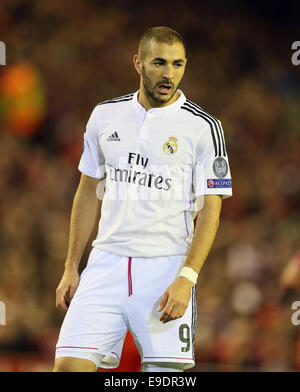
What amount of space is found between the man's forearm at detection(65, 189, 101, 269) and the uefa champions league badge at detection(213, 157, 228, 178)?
0.57m

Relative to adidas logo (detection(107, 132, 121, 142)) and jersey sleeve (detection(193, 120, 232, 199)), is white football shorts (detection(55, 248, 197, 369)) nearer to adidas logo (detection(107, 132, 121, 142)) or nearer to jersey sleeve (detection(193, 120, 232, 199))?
jersey sleeve (detection(193, 120, 232, 199))

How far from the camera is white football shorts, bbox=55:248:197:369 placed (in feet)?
8.86

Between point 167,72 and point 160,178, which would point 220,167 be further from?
point 167,72

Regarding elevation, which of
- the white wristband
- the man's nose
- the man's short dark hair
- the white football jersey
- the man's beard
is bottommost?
the white wristband

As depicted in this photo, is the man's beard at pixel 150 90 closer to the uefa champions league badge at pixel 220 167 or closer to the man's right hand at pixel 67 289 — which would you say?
the uefa champions league badge at pixel 220 167

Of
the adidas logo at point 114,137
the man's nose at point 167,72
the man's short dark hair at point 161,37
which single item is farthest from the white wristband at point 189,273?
the man's short dark hair at point 161,37

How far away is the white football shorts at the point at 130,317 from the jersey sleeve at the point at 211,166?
31 centimetres

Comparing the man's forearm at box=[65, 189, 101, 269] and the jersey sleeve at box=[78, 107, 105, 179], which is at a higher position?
the jersey sleeve at box=[78, 107, 105, 179]

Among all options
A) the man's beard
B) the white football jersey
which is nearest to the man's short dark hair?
the man's beard

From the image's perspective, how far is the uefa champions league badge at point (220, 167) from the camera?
9.17ft

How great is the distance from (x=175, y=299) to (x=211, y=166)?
568mm

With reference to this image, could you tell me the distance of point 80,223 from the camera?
3010 mm

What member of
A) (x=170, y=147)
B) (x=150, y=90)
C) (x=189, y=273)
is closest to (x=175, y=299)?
(x=189, y=273)
